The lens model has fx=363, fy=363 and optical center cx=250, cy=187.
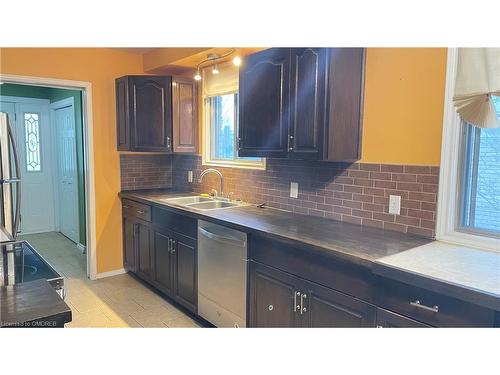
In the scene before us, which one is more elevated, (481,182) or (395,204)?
(481,182)

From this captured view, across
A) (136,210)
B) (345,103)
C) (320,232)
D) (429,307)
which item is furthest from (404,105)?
(136,210)

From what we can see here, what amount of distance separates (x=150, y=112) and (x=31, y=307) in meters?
2.90

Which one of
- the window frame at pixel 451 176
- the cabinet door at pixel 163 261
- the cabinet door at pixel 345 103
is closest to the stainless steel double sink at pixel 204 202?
the cabinet door at pixel 163 261

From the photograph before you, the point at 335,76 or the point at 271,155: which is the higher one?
the point at 335,76

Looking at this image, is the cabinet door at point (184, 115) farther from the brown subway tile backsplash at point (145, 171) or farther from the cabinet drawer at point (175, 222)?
the cabinet drawer at point (175, 222)

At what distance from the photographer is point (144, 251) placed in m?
3.72

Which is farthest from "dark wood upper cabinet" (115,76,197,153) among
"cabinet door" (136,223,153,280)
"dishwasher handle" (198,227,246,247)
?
"dishwasher handle" (198,227,246,247)

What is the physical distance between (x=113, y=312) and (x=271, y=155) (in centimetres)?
196

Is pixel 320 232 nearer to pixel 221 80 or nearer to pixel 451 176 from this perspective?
pixel 451 176

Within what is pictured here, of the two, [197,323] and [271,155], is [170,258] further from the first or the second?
[271,155]

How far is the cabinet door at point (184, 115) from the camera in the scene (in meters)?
3.78

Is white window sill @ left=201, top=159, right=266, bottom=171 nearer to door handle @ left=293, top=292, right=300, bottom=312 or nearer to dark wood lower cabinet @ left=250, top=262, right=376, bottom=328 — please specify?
dark wood lower cabinet @ left=250, top=262, right=376, bottom=328

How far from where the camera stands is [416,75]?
Answer: 2082 millimetres

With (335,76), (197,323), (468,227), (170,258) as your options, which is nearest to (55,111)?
(170,258)
